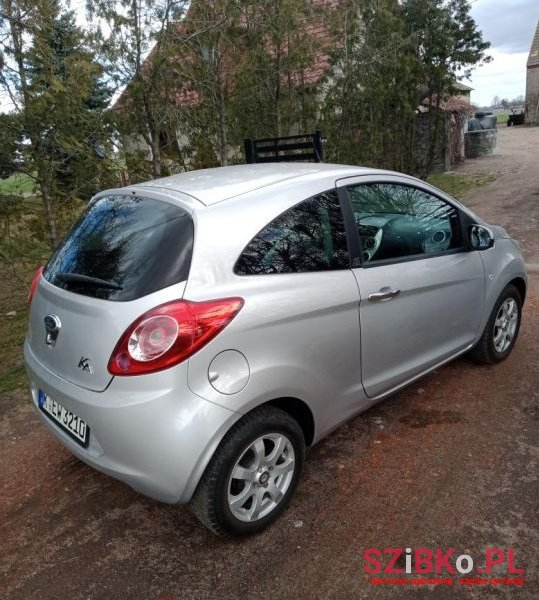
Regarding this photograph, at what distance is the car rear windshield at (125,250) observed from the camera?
85.1 inches

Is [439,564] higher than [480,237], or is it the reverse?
[480,237]

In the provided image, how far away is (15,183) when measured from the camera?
555 centimetres

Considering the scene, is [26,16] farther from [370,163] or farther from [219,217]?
[370,163]

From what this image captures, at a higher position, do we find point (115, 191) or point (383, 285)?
point (115, 191)

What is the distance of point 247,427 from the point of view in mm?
2232

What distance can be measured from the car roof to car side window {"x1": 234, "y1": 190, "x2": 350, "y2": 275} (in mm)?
193

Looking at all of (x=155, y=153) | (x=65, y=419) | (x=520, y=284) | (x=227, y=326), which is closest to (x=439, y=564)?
(x=227, y=326)

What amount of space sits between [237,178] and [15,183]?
3948mm

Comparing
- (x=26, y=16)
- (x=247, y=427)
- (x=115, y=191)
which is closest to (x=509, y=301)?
(x=247, y=427)

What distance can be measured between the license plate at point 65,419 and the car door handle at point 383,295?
1579 mm

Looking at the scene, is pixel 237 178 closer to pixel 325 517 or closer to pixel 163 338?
pixel 163 338

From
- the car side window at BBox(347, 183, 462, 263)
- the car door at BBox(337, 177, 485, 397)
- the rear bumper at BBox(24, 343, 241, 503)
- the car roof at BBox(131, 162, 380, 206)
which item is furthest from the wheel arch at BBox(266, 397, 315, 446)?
the car roof at BBox(131, 162, 380, 206)

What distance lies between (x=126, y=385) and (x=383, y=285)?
4.88 feet

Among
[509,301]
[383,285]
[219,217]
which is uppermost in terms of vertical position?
[219,217]
